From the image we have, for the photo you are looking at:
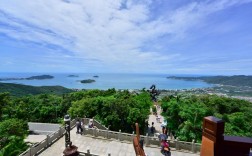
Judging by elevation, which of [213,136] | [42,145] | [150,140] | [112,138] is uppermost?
[213,136]

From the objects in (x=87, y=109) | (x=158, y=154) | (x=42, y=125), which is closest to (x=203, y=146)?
(x=158, y=154)

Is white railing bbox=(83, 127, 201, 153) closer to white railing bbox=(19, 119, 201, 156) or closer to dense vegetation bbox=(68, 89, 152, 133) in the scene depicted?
white railing bbox=(19, 119, 201, 156)

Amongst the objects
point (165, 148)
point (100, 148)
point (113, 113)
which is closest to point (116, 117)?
point (113, 113)

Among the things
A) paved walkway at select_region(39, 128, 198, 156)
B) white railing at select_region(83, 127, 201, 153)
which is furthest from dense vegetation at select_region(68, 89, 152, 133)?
paved walkway at select_region(39, 128, 198, 156)

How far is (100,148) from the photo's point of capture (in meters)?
→ 18.1

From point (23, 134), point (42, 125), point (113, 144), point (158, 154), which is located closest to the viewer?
point (158, 154)

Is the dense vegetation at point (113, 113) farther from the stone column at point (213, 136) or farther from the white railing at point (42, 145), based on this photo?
the stone column at point (213, 136)

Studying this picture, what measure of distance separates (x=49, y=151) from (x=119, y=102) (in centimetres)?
1502

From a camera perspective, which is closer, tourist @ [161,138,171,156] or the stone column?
the stone column

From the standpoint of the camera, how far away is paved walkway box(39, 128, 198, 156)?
55.7ft

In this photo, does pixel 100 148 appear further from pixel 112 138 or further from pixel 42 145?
pixel 42 145

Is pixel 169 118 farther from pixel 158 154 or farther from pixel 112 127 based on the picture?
pixel 158 154

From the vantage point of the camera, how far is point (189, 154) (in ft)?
54.9

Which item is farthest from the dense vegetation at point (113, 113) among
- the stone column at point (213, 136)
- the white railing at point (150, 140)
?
the stone column at point (213, 136)
